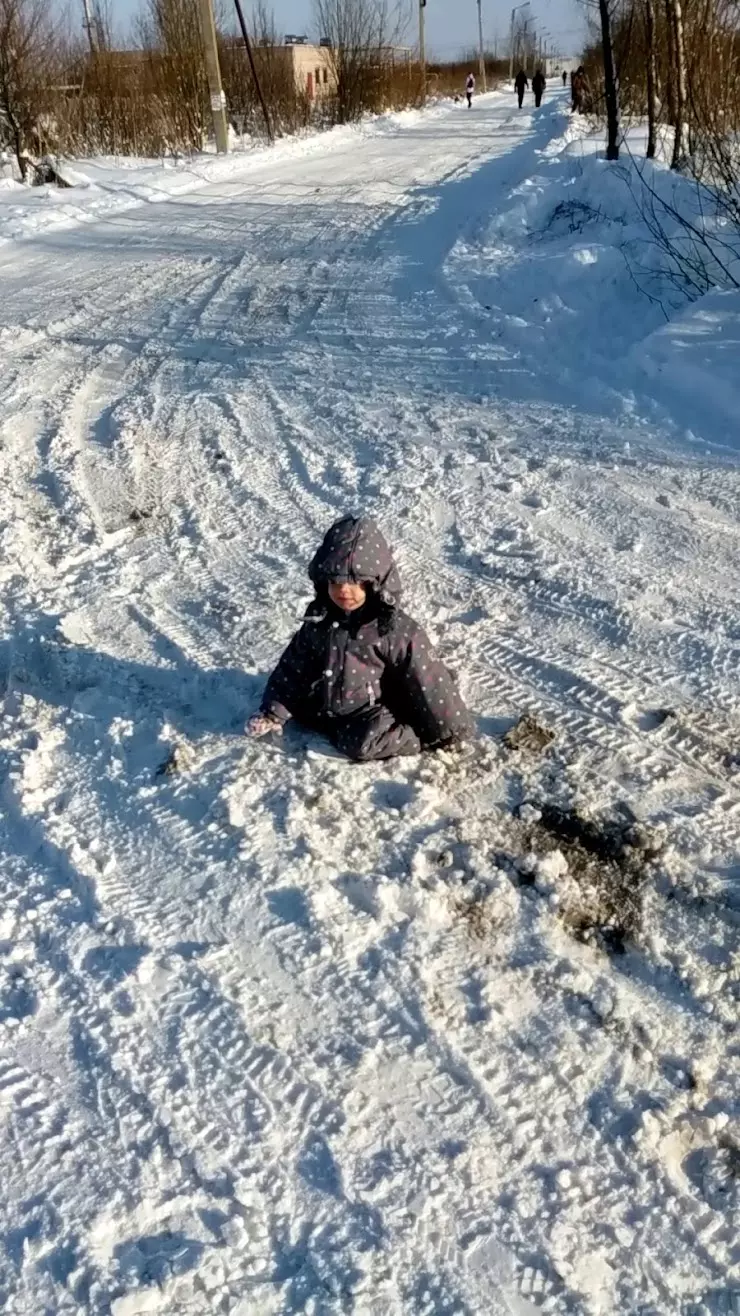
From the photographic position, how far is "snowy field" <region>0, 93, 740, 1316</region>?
1978mm

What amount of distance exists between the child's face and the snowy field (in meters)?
0.55

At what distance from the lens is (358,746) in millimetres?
3184

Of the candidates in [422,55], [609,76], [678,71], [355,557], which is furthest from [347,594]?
[422,55]

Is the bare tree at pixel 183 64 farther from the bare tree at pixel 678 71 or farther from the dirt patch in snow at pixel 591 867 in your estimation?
the dirt patch in snow at pixel 591 867

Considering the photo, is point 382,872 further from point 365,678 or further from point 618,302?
point 618,302

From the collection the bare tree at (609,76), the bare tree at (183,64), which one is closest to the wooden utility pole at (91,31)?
the bare tree at (183,64)

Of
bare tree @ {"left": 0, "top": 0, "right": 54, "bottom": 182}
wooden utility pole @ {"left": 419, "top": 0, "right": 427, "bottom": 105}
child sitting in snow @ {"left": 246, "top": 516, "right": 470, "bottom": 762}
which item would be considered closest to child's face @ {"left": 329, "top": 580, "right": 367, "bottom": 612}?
child sitting in snow @ {"left": 246, "top": 516, "right": 470, "bottom": 762}

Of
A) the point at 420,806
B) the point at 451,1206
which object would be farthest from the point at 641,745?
the point at 451,1206

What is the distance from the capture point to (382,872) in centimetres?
279

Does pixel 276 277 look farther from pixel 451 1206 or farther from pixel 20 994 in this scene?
pixel 451 1206

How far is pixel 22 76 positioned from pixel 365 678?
19103mm

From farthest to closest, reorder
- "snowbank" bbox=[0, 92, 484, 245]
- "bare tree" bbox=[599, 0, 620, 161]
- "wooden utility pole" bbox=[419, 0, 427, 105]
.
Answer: "wooden utility pole" bbox=[419, 0, 427, 105] → "snowbank" bbox=[0, 92, 484, 245] → "bare tree" bbox=[599, 0, 620, 161]

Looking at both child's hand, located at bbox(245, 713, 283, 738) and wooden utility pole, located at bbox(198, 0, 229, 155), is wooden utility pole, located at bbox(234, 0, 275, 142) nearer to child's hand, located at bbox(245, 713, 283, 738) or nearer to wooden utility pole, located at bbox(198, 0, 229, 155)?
wooden utility pole, located at bbox(198, 0, 229, 155)

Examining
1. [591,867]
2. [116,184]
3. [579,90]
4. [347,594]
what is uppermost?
[579,90]
